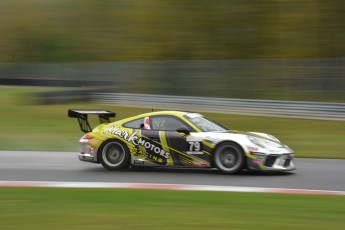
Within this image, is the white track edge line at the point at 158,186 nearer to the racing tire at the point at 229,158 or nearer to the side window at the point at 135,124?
the racing tire at the point at 229,158

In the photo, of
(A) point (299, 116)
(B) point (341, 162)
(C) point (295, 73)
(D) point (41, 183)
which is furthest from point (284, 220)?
(C) point (295, 73)

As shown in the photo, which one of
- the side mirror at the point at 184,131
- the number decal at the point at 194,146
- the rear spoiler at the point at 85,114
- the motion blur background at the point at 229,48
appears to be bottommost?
the number decal at the point at 194,146

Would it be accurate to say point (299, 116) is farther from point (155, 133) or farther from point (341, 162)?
point (155, 133)

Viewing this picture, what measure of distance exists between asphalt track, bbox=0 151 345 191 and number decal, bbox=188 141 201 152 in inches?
17.4

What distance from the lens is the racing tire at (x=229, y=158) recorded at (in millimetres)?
12242

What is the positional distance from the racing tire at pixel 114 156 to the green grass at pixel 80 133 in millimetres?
4876

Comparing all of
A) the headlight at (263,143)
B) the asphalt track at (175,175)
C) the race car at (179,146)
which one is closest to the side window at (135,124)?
the race car at (179,146)

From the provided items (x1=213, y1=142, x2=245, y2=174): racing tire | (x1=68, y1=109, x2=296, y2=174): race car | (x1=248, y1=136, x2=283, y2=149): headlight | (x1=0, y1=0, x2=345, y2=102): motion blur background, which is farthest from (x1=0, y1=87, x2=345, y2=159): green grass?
(x1=213, y1=142, x2=245, y2=174): racing tire

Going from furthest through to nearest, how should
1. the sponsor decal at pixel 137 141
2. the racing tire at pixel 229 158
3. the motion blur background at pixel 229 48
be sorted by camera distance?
the motion blur background at pixel 229 48 → the sponsor decal at pixel 137 141 → the racing tire at pixel 229 158

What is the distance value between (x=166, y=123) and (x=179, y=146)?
1.86ft

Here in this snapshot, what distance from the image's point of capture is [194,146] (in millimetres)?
12562

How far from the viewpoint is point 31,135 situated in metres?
21.9

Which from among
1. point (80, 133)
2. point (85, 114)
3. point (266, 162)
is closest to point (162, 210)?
point (266, 162)

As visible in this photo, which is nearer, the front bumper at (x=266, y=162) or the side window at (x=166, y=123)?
the front bumper at (x=266, y=162)
